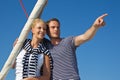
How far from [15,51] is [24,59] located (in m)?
0.22

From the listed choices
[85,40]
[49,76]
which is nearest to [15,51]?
[49,76]

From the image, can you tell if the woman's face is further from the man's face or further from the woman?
the man's face

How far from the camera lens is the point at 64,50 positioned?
17.9ft

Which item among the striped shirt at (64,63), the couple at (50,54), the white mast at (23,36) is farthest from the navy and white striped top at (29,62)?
the striped shirt at (64,63)

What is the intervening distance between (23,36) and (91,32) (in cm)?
132

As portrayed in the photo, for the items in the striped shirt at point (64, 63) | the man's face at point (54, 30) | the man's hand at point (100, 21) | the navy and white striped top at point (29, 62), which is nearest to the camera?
the navy and white striped top at point (29, 62)

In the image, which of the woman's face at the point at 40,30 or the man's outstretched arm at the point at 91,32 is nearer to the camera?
the woman's face at the point at 40,30

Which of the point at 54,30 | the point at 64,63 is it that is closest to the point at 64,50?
the point at 64,63

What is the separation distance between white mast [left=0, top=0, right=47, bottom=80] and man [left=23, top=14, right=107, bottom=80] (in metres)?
0.63

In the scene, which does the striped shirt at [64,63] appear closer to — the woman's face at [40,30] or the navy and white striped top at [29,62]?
the navy and white striped top at [29,62]

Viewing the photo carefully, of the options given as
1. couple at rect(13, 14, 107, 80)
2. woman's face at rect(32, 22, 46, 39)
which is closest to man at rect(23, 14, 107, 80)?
couple at rect(13, 14, 107, 80)

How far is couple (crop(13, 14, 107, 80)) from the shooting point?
15.6 feet

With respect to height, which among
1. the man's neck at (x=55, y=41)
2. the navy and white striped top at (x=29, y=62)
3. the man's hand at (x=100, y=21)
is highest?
the man's hand at (x=100, y=21)

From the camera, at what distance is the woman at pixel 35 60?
473 centimetres
